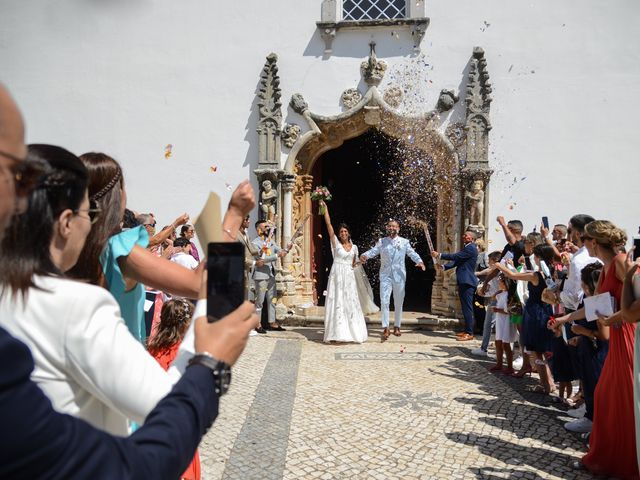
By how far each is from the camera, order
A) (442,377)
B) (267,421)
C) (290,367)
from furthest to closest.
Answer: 1. (290,367)
2. (442,377)
3. (267,421)

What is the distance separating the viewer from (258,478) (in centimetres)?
306

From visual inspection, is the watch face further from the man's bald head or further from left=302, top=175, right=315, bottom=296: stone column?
left=302, top=175, right=315, bottom=296: stone column

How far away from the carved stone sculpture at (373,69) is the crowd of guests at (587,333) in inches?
183

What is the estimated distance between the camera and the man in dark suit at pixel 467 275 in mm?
7863

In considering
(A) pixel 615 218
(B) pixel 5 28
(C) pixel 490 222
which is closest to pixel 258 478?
(C) pixel 490 222

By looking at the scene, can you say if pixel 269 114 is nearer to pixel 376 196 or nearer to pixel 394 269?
pixel 394 269

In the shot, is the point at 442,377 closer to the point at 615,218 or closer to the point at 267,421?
the point at 267,421

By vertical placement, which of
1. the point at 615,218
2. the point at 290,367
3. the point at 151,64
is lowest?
the point at 290,367

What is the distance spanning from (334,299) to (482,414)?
12.3ft

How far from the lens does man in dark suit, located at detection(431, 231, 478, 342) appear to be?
786cm

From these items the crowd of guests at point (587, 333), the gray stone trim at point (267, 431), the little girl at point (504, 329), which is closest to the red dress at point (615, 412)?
the crowd of guests at point (587, 333)

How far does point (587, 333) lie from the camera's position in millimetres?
3680

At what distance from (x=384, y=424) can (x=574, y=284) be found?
2046 mm

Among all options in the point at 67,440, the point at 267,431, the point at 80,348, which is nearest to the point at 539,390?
the point at 267,431
